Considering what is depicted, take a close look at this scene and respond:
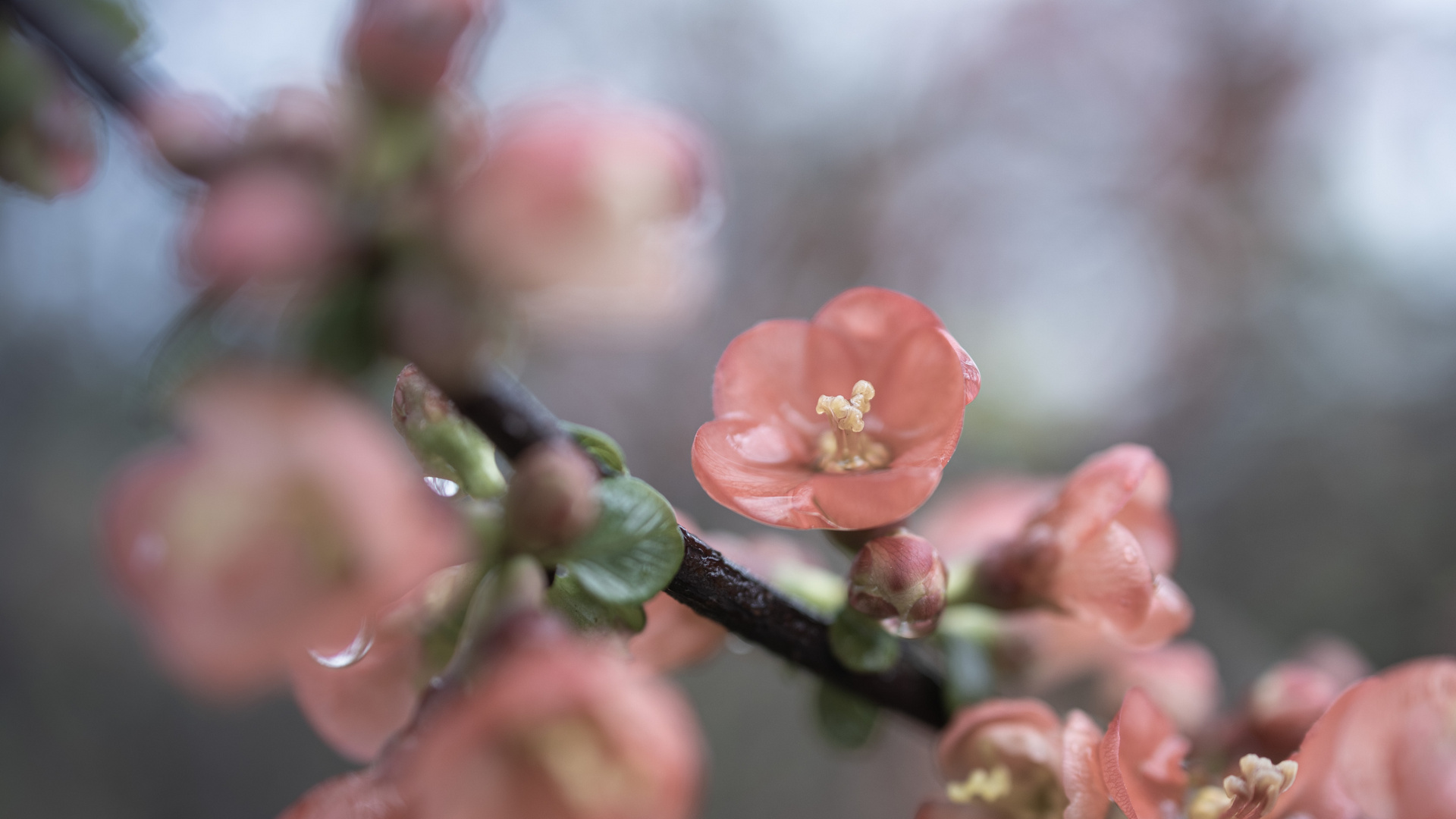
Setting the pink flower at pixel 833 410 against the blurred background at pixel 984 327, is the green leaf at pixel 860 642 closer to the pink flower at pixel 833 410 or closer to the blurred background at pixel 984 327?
the pink flower at pixel 833 410

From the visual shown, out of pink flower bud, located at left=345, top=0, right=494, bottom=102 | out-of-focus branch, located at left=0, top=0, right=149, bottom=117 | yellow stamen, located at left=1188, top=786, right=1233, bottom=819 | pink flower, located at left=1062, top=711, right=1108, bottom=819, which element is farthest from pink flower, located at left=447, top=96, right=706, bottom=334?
yellow stamen, located at left=1188, top=786, right=1233, bottom=819

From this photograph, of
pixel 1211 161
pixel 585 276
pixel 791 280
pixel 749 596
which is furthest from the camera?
pixel 791 280

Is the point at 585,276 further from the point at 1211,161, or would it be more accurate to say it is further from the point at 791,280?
the point at 1211,161

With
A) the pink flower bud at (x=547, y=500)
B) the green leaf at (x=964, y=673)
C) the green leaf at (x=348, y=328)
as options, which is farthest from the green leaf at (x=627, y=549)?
the green leaf at (x=964, y=673)

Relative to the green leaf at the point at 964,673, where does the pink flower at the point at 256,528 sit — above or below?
above

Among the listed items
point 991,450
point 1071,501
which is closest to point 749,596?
point 1071,501

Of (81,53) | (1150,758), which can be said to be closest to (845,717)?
(1150,758)

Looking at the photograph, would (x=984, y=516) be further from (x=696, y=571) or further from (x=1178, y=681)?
(x=696, y=571)

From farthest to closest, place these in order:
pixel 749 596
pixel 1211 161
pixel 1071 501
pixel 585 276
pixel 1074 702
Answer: pixel 1211 161, pixel 1074 702, pixel 1071 501, pixel 749 596, pixel 585 276
